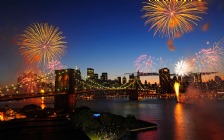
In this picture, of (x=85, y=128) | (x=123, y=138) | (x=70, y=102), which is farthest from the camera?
(x=70, y=102)

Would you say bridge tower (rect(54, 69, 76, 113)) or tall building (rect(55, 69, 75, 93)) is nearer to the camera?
bridge tower (rect(54, 69, 76, 113))

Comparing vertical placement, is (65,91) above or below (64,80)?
below

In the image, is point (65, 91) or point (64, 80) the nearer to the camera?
point (65, 91)

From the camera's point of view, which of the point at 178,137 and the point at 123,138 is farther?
the point at 178,137

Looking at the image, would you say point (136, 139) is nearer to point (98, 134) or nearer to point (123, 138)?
point (123, 138)

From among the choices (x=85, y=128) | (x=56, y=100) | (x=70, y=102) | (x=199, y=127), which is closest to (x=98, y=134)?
(x=85, y=128)

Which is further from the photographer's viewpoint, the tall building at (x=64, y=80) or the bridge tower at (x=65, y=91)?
the tall building at (x=64, y=80)

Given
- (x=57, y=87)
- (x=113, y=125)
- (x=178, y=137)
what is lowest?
(x=178, y=137)

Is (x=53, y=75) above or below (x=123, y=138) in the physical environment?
above
